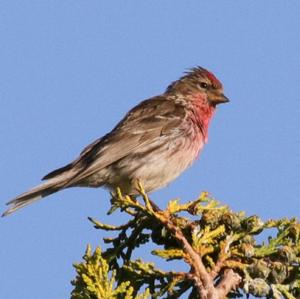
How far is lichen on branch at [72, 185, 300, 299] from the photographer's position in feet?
16.6

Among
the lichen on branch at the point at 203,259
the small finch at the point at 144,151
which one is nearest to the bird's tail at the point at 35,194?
the small finch at the point at 144,151

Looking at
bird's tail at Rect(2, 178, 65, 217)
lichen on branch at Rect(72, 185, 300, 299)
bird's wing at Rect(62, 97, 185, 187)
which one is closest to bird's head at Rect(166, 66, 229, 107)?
bird's wing at Rect(62, 97, 185, 187)

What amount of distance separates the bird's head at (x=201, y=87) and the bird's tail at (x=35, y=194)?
2831mm

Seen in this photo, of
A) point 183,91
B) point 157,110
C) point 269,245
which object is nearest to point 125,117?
point 157,110

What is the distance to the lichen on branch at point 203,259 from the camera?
199 inches

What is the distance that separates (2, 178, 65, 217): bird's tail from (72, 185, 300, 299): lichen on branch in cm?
259

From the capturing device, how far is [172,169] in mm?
9445

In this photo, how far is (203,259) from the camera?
5.45 meters

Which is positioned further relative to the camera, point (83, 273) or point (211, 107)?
point (211, 107)

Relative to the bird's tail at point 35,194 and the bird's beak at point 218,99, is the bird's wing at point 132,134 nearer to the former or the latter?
the bird's tail at point 35,194

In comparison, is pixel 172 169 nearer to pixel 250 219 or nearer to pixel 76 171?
pixel 76 171

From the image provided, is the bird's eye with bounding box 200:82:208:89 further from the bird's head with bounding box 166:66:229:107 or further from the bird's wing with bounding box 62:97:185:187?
the bird's wing with bounding box 62:97:185:187

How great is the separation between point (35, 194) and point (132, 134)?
5.64ft

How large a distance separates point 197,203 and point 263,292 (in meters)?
1.21
